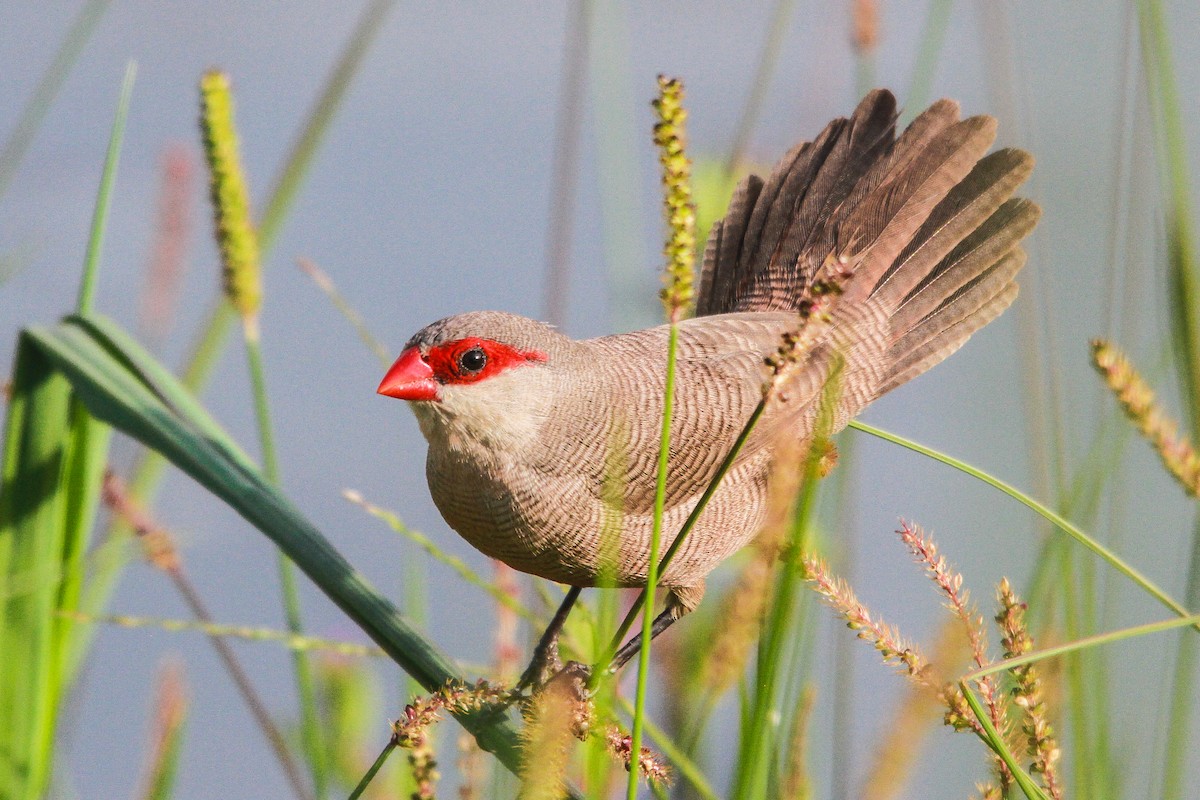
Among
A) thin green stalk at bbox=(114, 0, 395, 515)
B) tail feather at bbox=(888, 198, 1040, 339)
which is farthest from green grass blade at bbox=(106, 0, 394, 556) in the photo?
tail feather at bbox=(888, 198, 1040, 339)

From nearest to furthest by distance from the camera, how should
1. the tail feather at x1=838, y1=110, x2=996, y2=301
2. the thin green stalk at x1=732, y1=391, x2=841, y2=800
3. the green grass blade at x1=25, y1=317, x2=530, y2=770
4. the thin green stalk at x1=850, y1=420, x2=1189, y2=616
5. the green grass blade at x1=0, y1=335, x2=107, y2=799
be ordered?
the thin green stalk at x1=732, y1=391, x2=841, y2=800, the thin green stalk at x1=850, y1=420, x2=1189, y2=616, the green grass blade at x1=25, y1=317, x2=530, y2=770, the green grass blade at x1=0, y1=335, x2=107, y2=799, the tail feather at x1=838, y1=110, x2=996, y2=301

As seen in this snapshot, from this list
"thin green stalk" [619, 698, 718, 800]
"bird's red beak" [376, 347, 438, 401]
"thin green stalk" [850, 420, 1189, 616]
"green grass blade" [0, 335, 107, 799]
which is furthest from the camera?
"bird's red beak" [376, 347, 438, 401]

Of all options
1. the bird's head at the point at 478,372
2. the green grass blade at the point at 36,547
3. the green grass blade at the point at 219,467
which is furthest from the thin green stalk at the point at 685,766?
the green grass blade at the point at 36,547

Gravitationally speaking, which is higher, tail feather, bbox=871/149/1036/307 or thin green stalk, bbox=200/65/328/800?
tail feather, bbox=871/149/1036/307

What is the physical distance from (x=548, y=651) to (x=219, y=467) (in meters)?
0.99

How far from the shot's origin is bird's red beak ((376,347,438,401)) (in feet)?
7.30

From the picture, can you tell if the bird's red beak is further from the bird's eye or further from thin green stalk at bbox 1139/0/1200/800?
thin green stalk at bbox 1139/0/1200/800

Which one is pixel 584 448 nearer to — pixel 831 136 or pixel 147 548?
pixel 147 548

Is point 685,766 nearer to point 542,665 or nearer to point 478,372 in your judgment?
point 478,372

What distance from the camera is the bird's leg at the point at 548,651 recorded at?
2.50m

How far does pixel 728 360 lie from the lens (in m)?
2.48

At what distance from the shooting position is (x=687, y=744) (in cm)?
159

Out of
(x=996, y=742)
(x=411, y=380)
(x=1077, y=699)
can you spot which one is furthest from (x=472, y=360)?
(x=996, y=742)

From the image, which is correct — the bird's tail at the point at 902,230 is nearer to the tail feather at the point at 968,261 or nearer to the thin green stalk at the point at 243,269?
the tail feather at the point at 968,261
